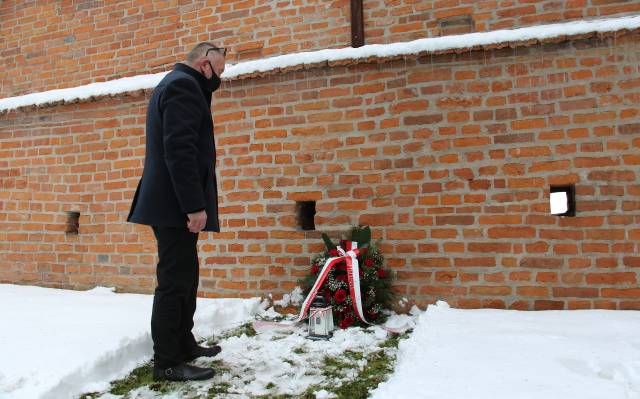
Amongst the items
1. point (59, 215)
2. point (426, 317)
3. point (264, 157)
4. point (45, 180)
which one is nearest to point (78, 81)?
point (45, 180)

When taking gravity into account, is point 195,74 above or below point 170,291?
above

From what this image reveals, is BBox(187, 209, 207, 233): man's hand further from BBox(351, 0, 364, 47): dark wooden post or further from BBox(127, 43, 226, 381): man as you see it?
BBox(351, 0, 364, 47): dark wooden post

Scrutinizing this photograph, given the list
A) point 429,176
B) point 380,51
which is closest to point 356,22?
point 380,51

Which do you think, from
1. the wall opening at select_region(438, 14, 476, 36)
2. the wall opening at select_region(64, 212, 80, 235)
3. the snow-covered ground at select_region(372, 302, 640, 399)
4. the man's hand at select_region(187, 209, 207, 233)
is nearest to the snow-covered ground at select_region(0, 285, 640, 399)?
the snow-covered ground at select_region(372, 302, 640, 399)

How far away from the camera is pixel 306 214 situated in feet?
12.9

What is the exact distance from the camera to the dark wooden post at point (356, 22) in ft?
13.0

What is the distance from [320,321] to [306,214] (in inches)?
45.3

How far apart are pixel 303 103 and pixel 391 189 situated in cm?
111

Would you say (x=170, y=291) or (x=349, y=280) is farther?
(x=349, y=280)

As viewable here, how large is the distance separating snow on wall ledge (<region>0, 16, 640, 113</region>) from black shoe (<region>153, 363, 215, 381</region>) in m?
2.61

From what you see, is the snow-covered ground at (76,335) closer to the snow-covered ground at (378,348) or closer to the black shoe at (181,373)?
the snow-covered ground at (378,348)

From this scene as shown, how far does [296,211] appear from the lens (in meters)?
3.81

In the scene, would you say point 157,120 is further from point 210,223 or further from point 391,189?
point 391,189

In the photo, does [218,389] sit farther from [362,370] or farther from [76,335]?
[76,335]
